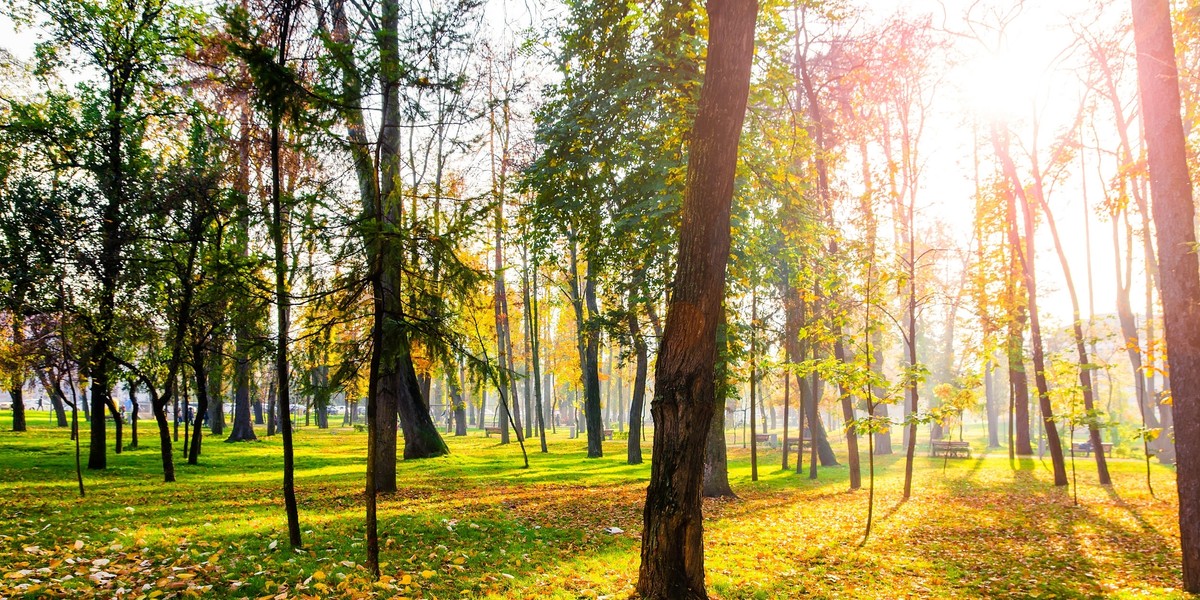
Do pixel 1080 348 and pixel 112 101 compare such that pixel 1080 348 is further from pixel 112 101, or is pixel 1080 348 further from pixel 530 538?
pixel 112 101

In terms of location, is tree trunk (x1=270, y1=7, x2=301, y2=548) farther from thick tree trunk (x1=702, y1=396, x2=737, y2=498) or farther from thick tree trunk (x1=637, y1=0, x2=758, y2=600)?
thick tree trunk (x1=702, y1=396, x2=737, y2=498)

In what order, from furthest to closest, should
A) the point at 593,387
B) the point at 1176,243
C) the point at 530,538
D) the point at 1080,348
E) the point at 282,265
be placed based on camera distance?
the point at 593,387, the point at 1080,348, the point at 530,538, the point at 1176,243, the point at 282,265

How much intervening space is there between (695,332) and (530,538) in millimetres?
4981

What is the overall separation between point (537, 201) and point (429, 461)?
34.8 feet

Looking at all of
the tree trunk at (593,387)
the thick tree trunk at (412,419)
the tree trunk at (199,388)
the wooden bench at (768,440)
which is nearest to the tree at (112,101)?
the tree trunk at (199,388)

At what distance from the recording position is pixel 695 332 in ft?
16.9

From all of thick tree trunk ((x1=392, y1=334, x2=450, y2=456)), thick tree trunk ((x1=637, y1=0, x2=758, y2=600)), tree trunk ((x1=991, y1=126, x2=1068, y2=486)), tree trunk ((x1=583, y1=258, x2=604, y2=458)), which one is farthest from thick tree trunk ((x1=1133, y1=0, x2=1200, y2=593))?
thick tree trunk ((x1=392, y1=334, x2=450, y2=456))

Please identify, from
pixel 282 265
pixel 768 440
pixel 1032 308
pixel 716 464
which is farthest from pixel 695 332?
pixel 768 440

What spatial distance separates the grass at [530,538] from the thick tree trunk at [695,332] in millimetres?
934

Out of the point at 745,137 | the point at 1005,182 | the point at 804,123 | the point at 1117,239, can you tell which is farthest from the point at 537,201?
the point at 1117,239

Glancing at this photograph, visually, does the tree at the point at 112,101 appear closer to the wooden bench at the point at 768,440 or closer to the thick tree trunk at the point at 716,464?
the thick tree trunk at the point at 716,464

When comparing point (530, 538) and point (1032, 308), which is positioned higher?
point (1032, 308)

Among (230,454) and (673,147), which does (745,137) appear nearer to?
(673,147)

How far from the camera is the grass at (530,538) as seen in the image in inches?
235
